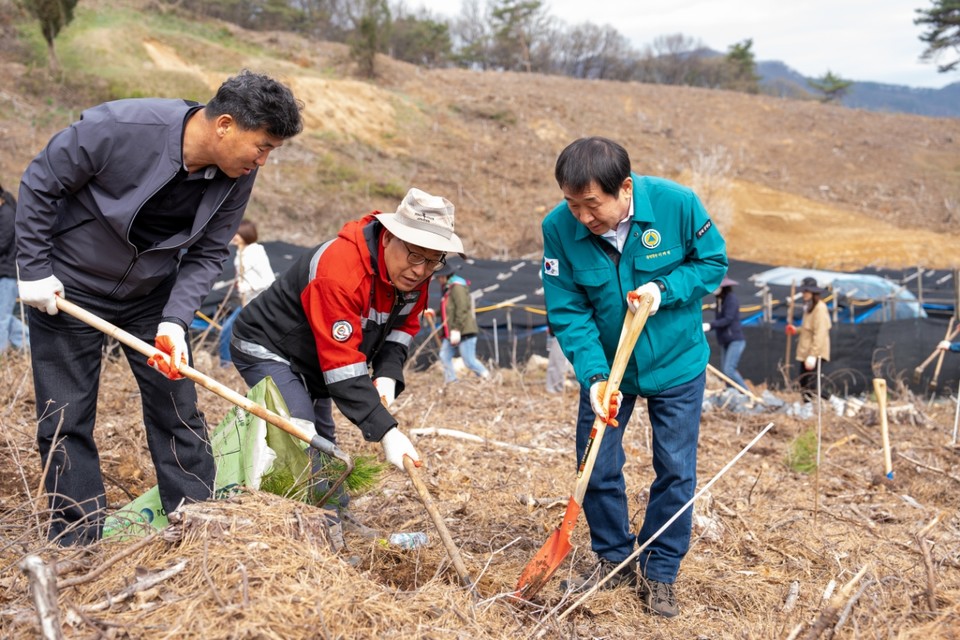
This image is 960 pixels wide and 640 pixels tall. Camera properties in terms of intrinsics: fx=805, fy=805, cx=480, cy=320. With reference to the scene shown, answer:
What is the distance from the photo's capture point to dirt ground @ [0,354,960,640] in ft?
7.14

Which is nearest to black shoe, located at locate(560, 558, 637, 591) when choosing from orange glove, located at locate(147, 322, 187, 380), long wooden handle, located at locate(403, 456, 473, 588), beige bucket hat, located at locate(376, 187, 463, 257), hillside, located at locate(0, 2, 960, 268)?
long wooden handle, located at locate(403, 456, 473, 588)

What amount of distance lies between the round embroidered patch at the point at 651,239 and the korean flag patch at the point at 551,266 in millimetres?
344

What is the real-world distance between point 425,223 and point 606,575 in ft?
5.02

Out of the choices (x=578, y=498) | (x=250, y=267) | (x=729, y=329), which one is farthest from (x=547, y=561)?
(x=729, y=329)

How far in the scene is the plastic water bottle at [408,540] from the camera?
3225mm

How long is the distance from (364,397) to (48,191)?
1.28 m

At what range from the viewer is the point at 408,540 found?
327 cm

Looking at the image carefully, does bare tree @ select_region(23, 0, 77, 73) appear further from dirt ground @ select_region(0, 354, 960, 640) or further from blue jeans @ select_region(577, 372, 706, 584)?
blue jeans @ select_region(577, 372, 706, 584)

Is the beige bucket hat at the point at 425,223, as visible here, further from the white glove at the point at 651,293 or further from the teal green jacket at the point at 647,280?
the white glove at the point at 651,293

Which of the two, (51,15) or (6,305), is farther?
(51,15)

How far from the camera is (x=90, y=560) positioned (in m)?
2.37

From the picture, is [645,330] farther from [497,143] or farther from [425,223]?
[497,143]

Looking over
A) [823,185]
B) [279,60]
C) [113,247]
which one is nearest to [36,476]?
[113,247]

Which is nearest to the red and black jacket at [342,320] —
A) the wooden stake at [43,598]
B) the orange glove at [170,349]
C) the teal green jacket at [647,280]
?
the orange glove at [170,349]
